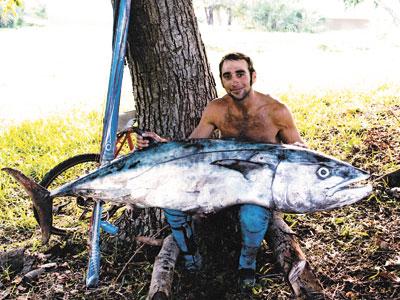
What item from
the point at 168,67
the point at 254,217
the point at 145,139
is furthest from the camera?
the point at 168,67

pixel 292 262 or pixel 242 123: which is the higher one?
pixel 242 123

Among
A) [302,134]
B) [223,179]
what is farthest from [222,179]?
[302,134]

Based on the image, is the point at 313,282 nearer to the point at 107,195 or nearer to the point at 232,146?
the point at 232,146

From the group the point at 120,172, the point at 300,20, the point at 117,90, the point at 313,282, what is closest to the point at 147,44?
the point at 117,90

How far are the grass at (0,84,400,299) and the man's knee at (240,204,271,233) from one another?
56 centimetres

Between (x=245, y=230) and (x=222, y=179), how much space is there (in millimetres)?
522

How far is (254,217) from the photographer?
2.54m

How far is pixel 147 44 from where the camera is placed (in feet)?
10.2

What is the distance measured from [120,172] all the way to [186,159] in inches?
16.3

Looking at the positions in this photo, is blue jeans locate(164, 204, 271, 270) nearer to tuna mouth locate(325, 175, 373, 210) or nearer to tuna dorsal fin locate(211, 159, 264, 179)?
tuna dorsal fin locate(211, 159, 264, 179)

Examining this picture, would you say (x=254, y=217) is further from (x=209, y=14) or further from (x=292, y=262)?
(x=209, y=14)

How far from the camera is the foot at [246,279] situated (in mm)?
2816

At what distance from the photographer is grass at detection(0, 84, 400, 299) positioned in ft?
9.59

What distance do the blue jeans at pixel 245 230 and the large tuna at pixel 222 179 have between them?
0.27 meters
